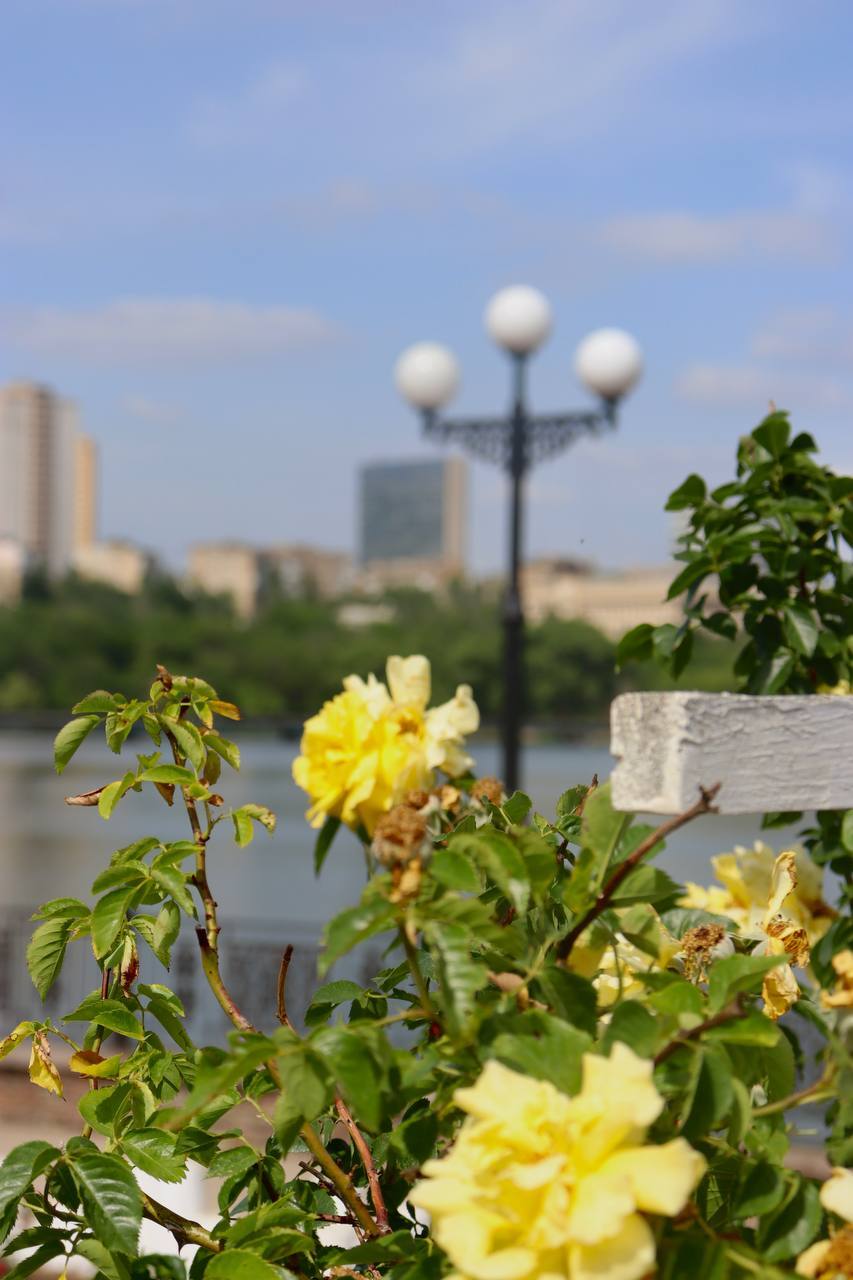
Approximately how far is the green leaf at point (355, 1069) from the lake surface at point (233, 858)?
7.66m

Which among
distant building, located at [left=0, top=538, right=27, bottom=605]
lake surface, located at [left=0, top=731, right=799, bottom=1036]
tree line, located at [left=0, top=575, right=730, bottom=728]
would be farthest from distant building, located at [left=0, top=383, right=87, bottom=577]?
lake surface, located at [left=0, top=731, right=799, bottom=1036]

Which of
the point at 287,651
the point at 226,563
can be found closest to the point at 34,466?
the point at 226,563

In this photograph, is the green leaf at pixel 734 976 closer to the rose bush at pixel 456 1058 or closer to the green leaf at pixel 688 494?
the rose bush at pixel 456 1058

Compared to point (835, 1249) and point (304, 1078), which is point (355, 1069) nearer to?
point (304, 1078)

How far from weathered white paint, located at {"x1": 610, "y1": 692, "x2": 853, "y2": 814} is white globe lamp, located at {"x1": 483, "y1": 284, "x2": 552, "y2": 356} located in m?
7.06

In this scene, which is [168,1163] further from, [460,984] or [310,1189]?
[460,984]

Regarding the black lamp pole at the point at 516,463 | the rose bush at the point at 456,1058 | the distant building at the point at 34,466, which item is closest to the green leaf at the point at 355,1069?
the rose bush at the point at 456,1058

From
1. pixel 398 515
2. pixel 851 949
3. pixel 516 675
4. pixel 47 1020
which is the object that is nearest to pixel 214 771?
pixel 47 1020

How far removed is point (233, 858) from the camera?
92.3 feet

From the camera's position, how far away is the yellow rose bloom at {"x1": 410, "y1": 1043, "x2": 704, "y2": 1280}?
0.70 m

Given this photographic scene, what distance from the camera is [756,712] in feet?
3.13

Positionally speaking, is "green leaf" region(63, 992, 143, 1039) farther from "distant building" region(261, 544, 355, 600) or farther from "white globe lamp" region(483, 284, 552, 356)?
"distant building" region(261, 544, 355, 600)

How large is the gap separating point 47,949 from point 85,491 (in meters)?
152

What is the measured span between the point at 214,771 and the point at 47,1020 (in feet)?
0.88
